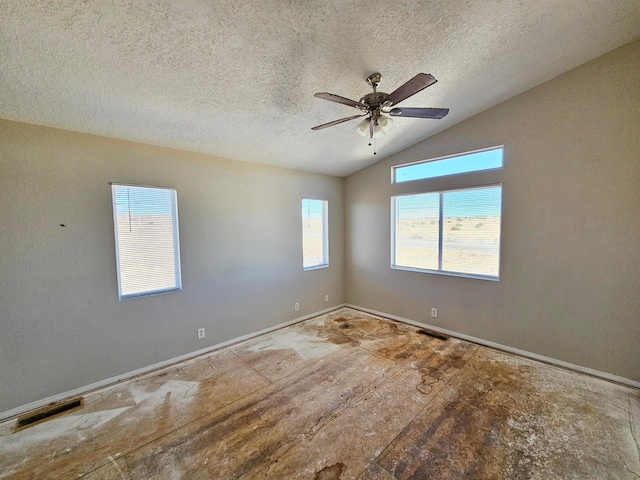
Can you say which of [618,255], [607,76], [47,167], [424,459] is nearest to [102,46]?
[47,167]

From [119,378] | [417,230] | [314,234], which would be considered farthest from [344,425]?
[314,234]

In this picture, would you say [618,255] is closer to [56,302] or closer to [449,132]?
[449,132]

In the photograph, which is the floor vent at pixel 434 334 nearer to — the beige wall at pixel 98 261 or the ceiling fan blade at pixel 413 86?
the beige wall at pixel 98 261

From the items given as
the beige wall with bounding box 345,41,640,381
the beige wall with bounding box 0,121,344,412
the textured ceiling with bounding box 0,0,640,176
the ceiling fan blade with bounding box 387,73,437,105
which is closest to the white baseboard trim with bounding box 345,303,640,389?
the beige wall with bounding box 345,41,640,381

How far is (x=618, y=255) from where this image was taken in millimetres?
2436

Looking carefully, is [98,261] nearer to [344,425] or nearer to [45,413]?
[45,413]

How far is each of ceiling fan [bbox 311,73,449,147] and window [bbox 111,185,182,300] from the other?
2.03m

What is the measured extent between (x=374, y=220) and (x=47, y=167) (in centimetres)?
410

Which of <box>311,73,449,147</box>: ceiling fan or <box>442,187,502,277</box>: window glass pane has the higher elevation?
<box>311,73,449,147</box>: ceiling fan

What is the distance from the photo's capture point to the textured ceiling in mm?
1479

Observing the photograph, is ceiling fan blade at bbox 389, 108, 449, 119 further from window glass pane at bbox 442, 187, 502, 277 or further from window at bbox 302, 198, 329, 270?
window at bbox 302, 198, 329, 270

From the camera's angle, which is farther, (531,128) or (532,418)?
(531,128)

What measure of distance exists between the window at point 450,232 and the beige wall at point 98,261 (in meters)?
2.25

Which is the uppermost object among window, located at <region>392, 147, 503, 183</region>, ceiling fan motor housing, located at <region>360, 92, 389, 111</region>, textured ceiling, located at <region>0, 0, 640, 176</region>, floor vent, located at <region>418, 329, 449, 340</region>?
textured ceiling, located at <region>0, 0, 640, 176</region>
